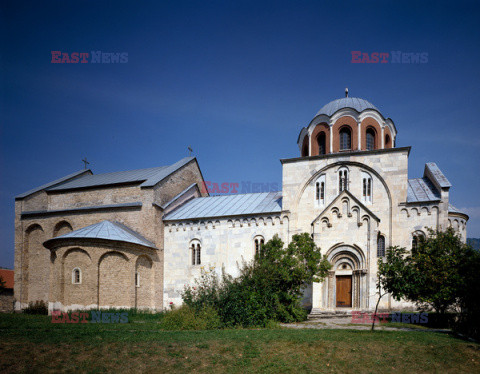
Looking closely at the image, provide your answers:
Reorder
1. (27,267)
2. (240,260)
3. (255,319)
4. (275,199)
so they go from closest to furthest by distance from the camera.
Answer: (255,319) < (240,260) < (275,199) < (27,267)

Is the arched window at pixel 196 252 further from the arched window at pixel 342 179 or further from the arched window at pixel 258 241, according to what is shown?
Answer: the arched window at pixel 342 179

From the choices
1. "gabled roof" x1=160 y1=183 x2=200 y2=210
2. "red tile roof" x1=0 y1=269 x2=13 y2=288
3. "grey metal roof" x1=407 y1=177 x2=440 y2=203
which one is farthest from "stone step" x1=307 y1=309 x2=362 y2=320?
"red tile roof" x1=0 y1=269 x2=13 y2=288

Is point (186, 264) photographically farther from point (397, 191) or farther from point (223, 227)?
point (397, 191)

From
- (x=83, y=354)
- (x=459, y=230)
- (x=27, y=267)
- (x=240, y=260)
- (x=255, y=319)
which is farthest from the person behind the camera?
(x=27, y=267)

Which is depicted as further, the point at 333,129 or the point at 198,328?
the point at 333,129

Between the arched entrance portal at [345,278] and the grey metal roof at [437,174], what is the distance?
6.07 meters

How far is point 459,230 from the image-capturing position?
23.9 meters

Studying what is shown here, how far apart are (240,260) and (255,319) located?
7.79 m

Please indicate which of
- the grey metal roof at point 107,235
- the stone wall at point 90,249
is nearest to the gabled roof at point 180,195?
the stone wall at point 90,249

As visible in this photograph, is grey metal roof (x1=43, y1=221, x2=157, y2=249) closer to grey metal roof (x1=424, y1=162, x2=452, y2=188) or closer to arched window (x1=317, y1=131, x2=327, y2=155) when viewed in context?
arched window (x1=317, y1=131, x2=327, y2=155)

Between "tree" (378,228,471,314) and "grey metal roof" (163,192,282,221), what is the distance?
1077cm

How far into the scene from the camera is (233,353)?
13023 mm

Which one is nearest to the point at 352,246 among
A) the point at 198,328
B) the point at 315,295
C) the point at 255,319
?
the point at 315,295

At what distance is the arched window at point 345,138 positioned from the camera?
27.0 m
